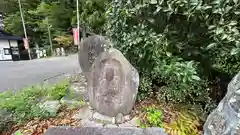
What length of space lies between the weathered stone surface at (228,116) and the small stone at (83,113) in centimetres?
148

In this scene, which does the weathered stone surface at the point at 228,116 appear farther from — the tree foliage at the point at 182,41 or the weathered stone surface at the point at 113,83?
the weathered stone surface at the point at 113,83

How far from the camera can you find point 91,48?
11.6 feet

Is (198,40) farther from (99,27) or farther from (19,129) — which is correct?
(99,27)

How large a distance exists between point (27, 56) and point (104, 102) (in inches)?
643

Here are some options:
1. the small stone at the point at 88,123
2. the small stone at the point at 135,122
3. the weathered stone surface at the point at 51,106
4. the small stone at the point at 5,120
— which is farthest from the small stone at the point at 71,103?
the small stone at the point at 135,122

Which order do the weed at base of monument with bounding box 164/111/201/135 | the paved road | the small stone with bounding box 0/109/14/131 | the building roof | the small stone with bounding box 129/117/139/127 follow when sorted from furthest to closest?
1. the building roof
2. the paved road
3. the small stone with bounding box 0/109/14/131
4. the small stone with bounding box 129/117/139/127
5. the weed at base of monument with bounding box 164/111/201/135

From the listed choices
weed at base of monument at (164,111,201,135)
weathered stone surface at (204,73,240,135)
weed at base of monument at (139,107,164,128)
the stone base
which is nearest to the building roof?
the stone base

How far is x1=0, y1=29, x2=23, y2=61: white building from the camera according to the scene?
15567 mm

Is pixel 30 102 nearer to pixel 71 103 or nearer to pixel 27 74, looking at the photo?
pixel 71 103

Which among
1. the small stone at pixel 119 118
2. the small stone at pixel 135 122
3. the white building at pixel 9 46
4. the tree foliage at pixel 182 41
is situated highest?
the tree foliage at pixel 182 41

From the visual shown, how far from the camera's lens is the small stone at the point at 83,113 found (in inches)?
98.9

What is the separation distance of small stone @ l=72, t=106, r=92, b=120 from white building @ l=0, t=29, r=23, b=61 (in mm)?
15411

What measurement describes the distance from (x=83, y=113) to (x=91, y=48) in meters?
1.34

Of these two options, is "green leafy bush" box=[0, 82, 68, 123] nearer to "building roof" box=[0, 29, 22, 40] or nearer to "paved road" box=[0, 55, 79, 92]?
"paved road" box=[0, 55, 79, 92]
